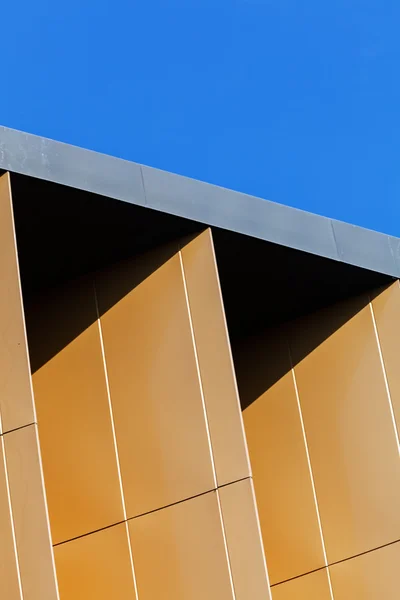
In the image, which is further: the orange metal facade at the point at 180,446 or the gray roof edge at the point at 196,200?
the gray roof edge at the point at 196,200

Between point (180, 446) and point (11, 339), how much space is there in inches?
114

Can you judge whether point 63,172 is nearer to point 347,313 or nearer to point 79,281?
point 79,281

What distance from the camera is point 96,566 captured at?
47.1 ft

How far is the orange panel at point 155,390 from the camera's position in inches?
552

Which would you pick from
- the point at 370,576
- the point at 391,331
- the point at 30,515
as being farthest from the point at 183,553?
the point at 391,331

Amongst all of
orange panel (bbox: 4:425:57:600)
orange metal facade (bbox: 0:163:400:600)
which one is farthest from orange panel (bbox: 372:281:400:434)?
orange panel (bbox: 4:425:57:600)

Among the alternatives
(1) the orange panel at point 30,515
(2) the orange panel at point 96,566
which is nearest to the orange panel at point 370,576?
(2) the orange panel at point 96,566

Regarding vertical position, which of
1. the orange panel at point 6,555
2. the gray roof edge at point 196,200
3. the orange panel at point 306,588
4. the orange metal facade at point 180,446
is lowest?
the orange panel at point 6,555

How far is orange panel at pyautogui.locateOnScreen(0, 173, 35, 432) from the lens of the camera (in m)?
11.6

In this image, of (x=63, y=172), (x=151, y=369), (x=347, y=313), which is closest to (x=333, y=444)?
(x=347, y=313)

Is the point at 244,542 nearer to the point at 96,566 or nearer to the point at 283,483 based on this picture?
the point at 96,566

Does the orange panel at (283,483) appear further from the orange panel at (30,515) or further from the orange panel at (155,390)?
the orange panel at (30,515)

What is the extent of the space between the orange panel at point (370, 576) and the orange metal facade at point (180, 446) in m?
0.02

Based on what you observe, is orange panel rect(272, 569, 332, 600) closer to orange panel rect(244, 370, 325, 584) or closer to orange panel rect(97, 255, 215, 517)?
orange panel rect(244, 370, 325, 584)
